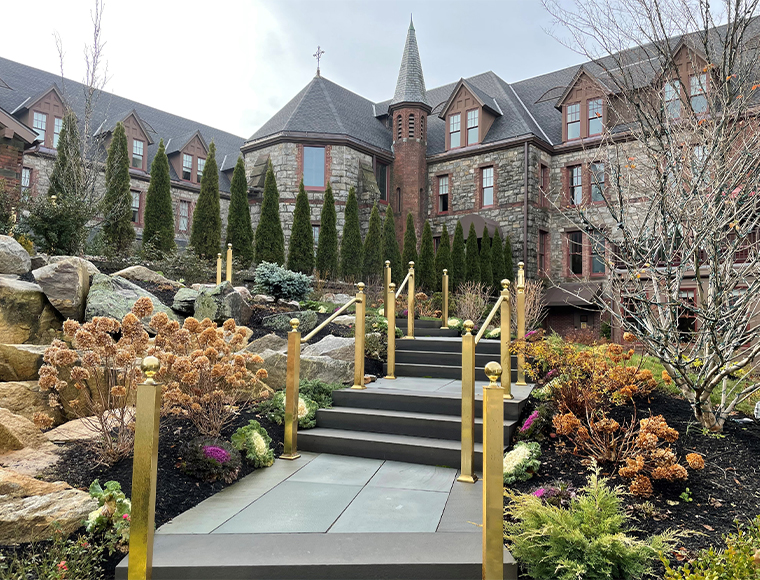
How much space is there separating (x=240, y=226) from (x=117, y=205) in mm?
3174

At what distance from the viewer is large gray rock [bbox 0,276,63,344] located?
219 inches

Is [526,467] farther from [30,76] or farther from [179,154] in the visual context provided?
[30,76]

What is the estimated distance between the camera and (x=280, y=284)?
32.4 feet

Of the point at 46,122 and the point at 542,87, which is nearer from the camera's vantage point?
the point at 46,122

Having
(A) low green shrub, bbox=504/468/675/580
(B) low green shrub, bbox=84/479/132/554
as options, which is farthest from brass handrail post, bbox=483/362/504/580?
(B) low green shrub, bbox=84/479/132/554

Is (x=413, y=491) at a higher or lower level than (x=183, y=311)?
lower

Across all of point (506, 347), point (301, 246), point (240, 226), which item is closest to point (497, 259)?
point (301, 246)

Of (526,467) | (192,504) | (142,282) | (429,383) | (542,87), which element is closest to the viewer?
(192,504)

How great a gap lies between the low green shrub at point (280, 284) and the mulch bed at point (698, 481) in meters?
6.65

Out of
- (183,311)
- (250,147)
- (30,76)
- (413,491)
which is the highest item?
(30,76)

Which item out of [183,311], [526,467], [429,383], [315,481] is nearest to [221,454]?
[315,481]

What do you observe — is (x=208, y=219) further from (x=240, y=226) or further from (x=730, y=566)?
(x=730, y=566)

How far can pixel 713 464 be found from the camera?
3510mm

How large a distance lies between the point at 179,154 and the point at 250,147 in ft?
15.8
